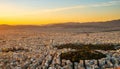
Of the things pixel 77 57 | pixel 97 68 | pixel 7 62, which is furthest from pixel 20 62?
pixel 97 68

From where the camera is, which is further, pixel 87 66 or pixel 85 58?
pixel 85 58

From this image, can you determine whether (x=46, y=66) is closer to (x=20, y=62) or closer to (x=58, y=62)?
(x=58, y=62)

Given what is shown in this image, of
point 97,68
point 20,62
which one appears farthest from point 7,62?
point 97,68

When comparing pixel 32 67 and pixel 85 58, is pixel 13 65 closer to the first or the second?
pixel 32 67

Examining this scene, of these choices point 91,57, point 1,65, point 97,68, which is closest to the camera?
point 97,68

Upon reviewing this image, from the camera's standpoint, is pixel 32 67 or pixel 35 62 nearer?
pixel 32 67

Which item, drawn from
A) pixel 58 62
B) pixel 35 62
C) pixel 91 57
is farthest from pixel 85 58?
pixel 35 62

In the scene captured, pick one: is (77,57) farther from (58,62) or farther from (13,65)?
(13,65)

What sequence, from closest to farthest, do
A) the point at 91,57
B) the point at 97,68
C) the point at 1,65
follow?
1. the point at 97,68
2. the point at 1,65
3. the point at 91,57
